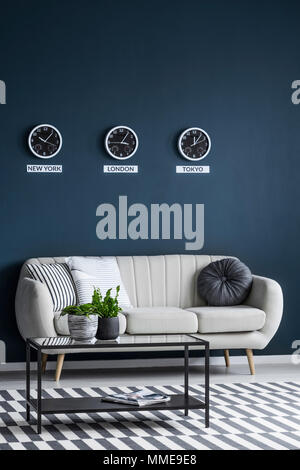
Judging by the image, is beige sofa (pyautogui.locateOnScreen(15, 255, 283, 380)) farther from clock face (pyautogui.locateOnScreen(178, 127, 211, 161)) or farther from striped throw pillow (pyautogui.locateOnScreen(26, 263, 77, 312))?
clock face (pyautogui.locateOnScreen(178, 127, 211, 161))

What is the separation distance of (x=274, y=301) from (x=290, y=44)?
2.38 metres

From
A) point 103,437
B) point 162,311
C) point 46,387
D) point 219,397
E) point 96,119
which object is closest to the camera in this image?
point 103,437

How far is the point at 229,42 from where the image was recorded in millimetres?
7590

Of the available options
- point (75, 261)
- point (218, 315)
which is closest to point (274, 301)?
point (218, 315)

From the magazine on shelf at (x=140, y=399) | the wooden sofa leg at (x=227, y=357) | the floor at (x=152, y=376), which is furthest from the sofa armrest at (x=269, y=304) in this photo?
the magazine on shelf at (x=140, y=399)

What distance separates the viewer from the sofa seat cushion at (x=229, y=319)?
6664 mm

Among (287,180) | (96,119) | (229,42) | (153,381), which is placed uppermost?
(229,42)

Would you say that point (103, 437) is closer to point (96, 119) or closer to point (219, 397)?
point (219, 397)

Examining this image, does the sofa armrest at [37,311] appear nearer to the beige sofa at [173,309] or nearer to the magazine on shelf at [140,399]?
the beige sofa at [173,309]

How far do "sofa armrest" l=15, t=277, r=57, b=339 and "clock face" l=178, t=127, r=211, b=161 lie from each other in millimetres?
1842

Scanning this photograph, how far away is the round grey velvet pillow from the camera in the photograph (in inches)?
279

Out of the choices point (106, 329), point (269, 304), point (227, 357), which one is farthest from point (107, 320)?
point (227, 357)

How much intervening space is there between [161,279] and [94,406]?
8.05 ft

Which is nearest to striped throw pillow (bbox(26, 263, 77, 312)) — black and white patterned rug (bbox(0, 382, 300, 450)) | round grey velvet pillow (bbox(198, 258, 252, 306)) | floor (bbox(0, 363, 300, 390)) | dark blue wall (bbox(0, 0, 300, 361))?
dark blue wall (bbox(0, 0, 300, 361))
